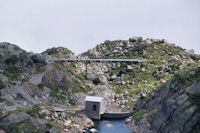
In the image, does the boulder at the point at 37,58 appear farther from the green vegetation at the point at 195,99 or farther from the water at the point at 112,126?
the green vegetation at the point at 195,99

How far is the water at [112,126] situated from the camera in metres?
73.1

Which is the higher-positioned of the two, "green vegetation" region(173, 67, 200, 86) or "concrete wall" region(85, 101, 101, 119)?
"green vegetation" region(173, 67, 200, 86)

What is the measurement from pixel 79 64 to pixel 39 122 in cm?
7278

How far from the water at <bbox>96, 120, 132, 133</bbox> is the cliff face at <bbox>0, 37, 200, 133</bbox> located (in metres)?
2.78

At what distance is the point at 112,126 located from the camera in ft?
253

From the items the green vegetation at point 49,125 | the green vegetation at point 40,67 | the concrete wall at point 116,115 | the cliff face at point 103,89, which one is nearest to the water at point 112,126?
the cliff face at point 103,89

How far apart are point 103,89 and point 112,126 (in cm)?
3563

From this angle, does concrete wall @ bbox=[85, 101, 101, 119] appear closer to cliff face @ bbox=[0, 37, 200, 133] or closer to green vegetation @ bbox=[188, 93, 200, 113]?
cliff face @ bbox=[0, 37, 200, 133]

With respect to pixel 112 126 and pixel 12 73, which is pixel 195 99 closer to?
pixel 112 126

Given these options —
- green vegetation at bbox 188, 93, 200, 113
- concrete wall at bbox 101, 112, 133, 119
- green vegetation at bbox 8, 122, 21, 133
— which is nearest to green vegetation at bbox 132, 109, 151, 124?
concrete wall at bbox 101, 112, 133, 119

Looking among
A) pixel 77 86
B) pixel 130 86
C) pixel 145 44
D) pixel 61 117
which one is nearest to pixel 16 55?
pixel 77 86

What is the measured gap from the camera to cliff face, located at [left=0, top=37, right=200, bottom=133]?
62.9 meters

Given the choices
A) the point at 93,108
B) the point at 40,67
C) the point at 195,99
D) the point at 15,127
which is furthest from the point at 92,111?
the point at 195,99

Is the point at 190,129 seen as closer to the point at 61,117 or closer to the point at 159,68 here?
the point at 61,117
